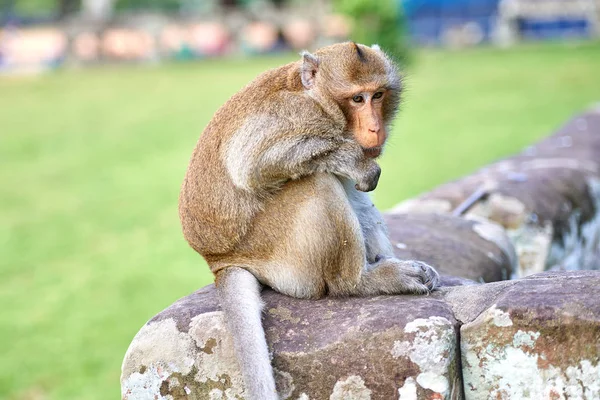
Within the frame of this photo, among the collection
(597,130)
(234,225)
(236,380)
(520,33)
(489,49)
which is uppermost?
(520,33)

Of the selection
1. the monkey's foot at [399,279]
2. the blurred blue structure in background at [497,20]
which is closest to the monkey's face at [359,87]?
the monkey's foot at [399,279]

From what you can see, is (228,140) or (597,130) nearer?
(228,140)

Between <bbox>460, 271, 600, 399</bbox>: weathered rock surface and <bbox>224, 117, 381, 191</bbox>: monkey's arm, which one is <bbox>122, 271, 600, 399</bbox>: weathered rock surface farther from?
<bbox>224, 117, 381, 191</bbox>: monkey's arm

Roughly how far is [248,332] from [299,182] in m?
0.72

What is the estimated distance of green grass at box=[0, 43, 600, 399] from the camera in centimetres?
649

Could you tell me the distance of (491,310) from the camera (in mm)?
2598

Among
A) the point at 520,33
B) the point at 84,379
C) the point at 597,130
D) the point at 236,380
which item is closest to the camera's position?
the point at 236,380

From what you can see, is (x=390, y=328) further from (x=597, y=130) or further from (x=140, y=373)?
(x=597, y=130)

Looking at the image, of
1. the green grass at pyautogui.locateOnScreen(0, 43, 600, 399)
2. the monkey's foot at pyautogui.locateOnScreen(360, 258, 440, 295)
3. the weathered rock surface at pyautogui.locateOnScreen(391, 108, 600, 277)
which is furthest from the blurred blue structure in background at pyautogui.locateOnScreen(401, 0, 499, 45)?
the monkey's foot at pyautogui.locateOnScreen(360, 258, 440, 295)

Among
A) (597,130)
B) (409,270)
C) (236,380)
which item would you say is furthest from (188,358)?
(597,130)

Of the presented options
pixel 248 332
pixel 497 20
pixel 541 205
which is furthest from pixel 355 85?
pixel 497 20

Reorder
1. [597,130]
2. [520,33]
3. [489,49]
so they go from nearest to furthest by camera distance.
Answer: [597,130] → [489,49] → [520,33]

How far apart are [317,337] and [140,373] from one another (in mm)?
593

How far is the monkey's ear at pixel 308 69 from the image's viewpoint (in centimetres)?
330
